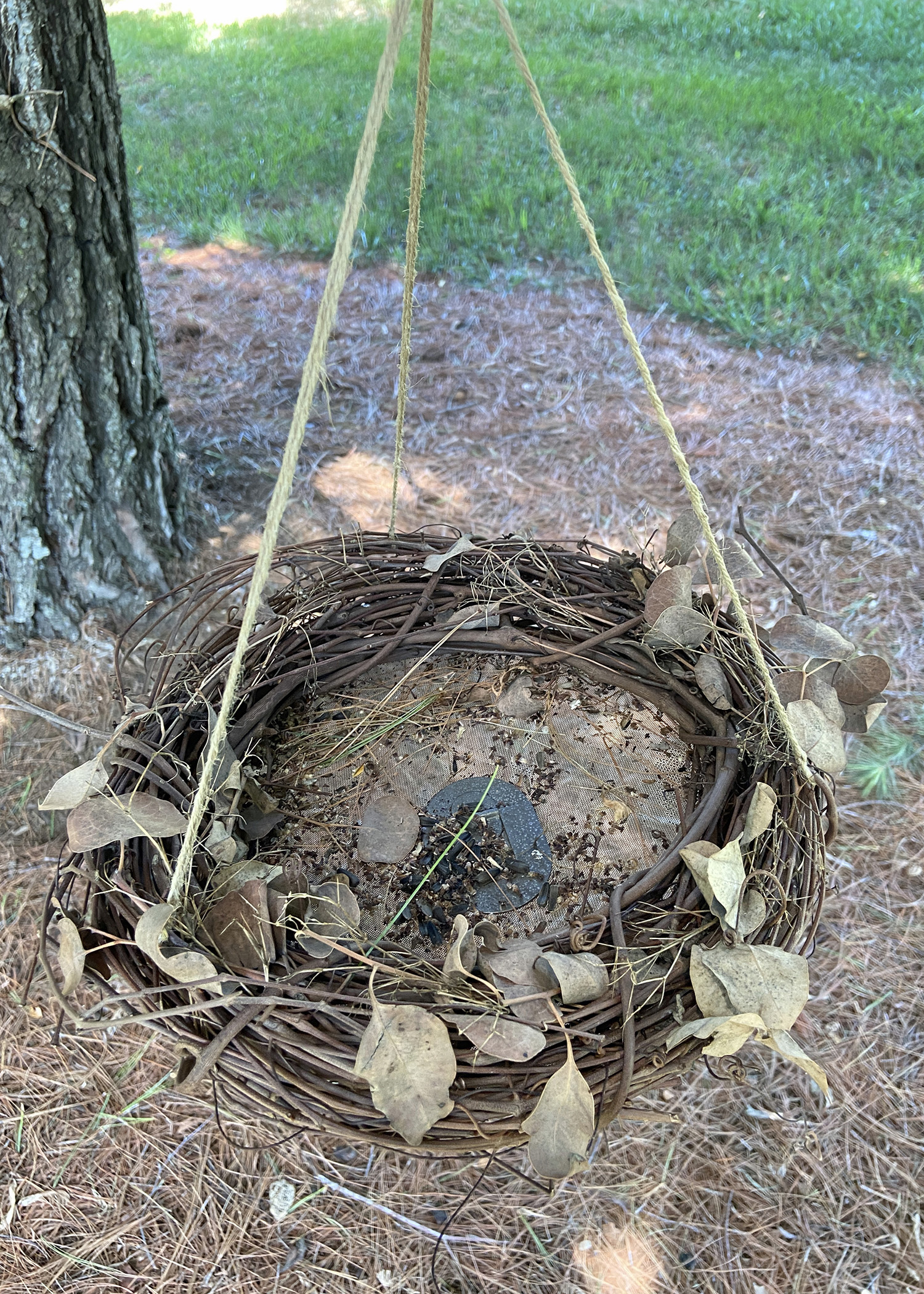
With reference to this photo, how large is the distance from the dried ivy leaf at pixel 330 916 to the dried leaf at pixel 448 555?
416 mm

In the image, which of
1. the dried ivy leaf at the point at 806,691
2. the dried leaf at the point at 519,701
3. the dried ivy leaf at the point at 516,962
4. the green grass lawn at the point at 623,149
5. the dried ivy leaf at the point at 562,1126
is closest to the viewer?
the dried ivy leaf at the point at 562,1126

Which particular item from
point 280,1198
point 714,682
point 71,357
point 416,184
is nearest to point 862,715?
point 714,682

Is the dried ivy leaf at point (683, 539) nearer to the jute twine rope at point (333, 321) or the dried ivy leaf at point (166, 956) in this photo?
the jute twine rope at point (333, 321)

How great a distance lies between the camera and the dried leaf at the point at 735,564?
1019 mm

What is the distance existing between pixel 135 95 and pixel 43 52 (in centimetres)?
373

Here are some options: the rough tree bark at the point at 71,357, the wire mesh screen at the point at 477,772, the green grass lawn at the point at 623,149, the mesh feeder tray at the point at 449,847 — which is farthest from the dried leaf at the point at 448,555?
the green grass lawn at the point at 623,149

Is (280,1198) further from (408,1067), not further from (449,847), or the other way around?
(408,1067)

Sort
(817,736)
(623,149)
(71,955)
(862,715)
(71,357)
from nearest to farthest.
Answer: (71,955), (817,736), (862,715), (71,357), (623,149)

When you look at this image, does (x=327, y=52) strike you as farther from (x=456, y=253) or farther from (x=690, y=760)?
(x=690, y=760)

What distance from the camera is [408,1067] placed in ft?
2.22

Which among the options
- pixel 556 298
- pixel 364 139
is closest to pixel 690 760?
pixel 364 139

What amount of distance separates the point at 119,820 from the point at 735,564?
0.76 meters

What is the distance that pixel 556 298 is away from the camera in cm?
295

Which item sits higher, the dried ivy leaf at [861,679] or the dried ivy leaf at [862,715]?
the dried ivy leaf at [861,679]
